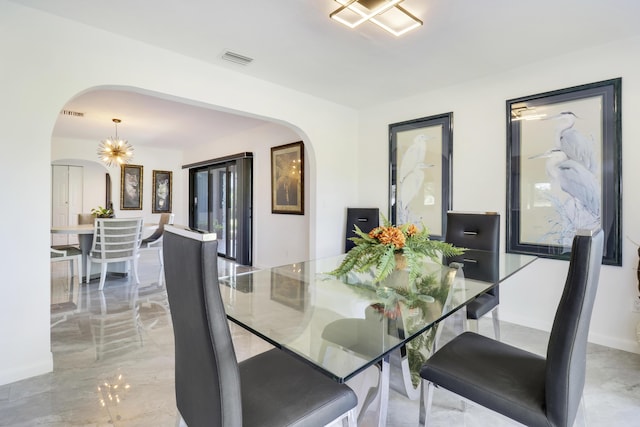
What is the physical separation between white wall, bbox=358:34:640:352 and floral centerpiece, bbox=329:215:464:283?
5.75 ft

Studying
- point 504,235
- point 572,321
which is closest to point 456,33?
point 504,235

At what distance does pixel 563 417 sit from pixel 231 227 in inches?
235

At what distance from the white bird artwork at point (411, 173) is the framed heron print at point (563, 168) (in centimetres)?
90

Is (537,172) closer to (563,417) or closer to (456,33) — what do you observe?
(456,33)

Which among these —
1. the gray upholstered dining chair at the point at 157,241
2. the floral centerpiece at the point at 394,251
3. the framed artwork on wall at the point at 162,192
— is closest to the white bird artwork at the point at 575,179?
the floral centerpiece at the point at 394,251

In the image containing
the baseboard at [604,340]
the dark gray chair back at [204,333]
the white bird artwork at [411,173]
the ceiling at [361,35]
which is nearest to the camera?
the dark gray chair back at [204,333]

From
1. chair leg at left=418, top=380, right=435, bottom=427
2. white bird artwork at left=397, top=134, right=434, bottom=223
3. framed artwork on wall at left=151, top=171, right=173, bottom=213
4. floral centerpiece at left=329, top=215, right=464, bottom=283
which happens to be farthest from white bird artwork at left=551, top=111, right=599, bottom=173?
framed artwork on wall at left=151, top=171, right=173, bottom=213

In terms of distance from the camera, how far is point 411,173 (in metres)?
3.86

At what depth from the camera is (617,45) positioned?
258cm

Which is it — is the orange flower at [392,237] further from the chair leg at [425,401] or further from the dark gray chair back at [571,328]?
the dark gray chair back at [571,328]

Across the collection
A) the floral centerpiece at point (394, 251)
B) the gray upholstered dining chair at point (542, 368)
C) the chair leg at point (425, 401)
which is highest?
the floral centerpiece at point (394, 251)

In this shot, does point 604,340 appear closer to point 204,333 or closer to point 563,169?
point 563,169

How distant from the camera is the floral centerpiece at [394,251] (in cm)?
172

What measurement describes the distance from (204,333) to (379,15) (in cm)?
219
